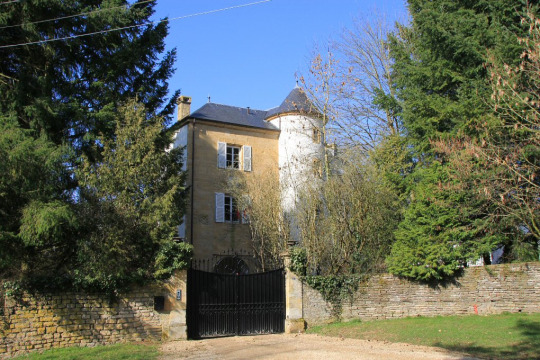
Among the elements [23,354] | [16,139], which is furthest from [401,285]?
[16,139]

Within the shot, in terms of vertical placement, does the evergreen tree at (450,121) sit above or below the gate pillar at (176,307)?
above

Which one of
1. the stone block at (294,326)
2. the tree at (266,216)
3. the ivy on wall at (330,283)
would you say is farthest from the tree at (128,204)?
the tree at (266,216)

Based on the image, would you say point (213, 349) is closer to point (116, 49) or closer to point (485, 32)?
point (116, 49)

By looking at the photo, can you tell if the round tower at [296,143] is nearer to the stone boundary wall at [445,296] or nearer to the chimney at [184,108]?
the chimney at [184,108]

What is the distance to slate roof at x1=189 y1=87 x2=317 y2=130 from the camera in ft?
83.7

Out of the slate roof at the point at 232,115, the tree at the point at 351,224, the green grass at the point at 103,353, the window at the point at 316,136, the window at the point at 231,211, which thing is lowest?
the green grass at the point at 103,353

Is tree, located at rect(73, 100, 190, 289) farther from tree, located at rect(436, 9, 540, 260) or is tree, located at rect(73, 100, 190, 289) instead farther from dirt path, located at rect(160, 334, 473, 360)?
tree, located at rect(436, 9, 540, 260)

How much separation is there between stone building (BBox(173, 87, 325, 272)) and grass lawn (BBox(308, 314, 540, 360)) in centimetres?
888

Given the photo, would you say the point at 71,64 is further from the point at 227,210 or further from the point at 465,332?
the point at 465,332

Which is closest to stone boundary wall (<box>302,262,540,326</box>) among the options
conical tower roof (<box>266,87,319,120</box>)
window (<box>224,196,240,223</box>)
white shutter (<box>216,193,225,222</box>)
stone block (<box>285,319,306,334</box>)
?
stone block (<box>285,319,306,334</box>)

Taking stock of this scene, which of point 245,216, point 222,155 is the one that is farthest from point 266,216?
point 222,155

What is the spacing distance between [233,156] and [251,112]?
150 inches

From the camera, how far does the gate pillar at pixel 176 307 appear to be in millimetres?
12688

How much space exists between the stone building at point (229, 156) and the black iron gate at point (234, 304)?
7747 mm
